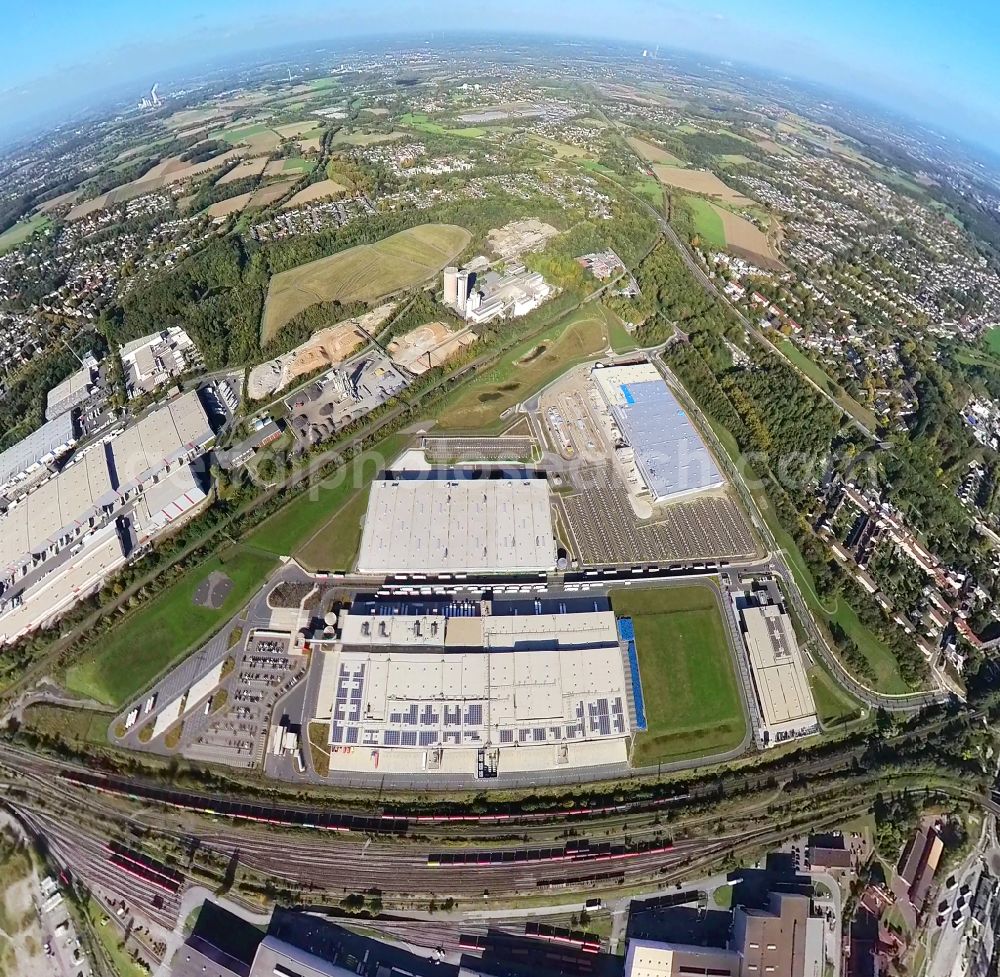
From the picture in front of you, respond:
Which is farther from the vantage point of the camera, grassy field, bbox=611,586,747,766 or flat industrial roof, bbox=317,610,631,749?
grassy field, bbox=611,586,747,766

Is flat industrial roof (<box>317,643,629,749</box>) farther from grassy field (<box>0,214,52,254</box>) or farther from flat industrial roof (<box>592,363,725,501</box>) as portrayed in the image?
grassy field (<box>0,214,52,254</box>)

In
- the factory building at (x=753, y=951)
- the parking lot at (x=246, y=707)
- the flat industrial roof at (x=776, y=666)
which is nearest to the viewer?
the factory building at (x=753, y=951)

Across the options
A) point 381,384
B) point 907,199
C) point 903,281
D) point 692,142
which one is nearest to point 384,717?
point 381,384

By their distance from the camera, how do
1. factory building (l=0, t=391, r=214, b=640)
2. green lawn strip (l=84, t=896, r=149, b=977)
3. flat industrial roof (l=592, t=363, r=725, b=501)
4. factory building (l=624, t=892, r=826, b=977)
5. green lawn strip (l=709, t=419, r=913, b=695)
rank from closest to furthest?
factory building (l=624, t=892, r=826, b=977) → green lawn strip (l=84, t=896, r=149, b=977) → green lawn strip (l=709, t=419, r=913, b=695) → factory building (l=0, t=391, r=214, b=640) → flat industrial roof (l=592, t=363, r=725, b=501)

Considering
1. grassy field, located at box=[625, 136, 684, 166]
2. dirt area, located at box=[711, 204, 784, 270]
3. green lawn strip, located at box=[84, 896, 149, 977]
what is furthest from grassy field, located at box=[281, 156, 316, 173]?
green lawn strip, located at box=[84, 896, 149, 977]

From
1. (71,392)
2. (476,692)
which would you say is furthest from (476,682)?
(71,392)

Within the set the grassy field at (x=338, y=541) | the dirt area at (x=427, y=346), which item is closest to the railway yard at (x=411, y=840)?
the grassy field at (x=338, y=541)

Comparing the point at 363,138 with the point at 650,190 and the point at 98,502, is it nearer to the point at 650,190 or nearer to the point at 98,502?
the point at 650,190

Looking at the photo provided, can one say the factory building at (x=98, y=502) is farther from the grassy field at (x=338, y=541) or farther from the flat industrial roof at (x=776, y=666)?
the flat industrial roof at (x=776, y=666)
